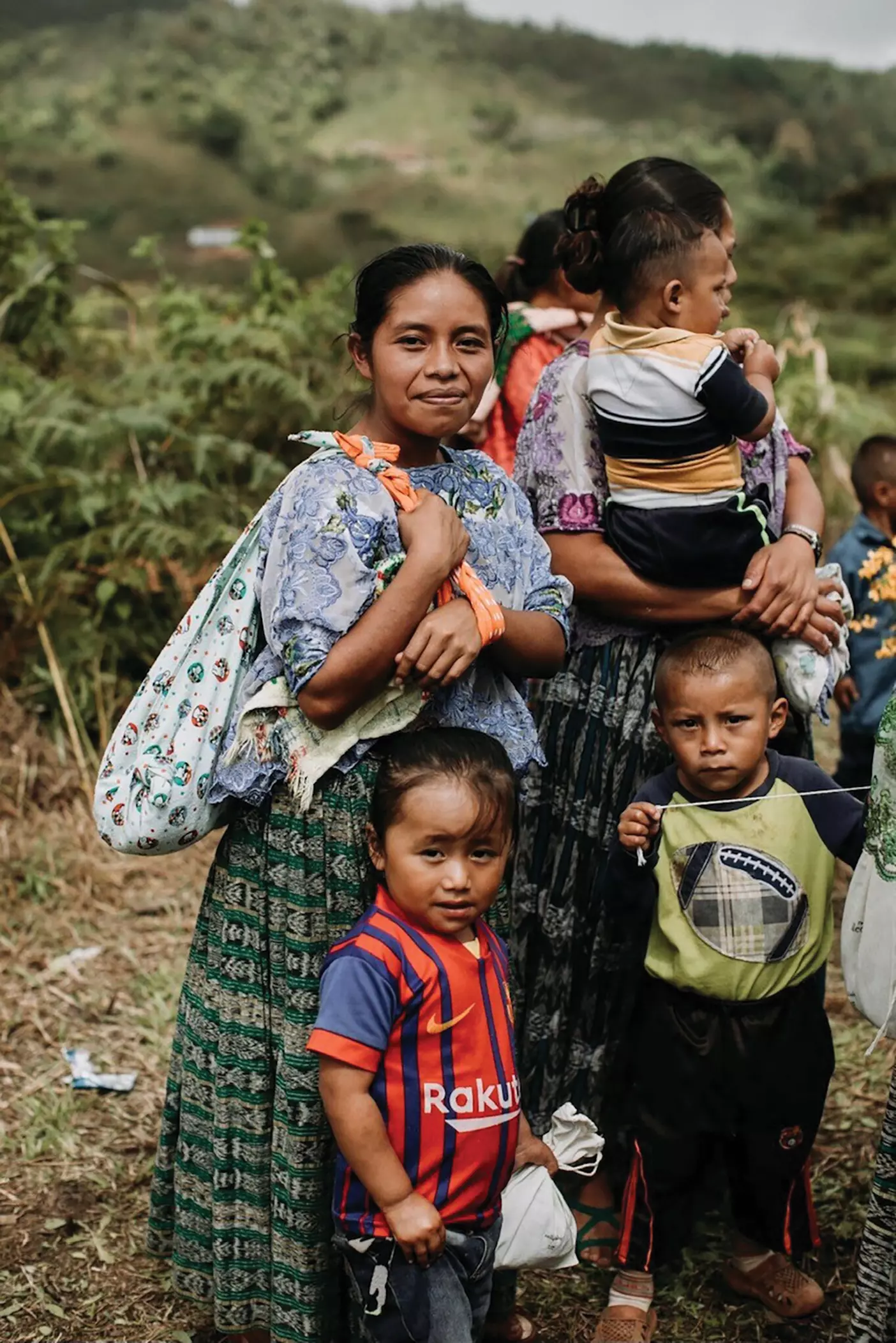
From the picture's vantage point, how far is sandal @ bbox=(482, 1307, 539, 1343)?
2477mm

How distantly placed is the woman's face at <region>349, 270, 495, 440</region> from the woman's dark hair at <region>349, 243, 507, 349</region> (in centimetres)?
1

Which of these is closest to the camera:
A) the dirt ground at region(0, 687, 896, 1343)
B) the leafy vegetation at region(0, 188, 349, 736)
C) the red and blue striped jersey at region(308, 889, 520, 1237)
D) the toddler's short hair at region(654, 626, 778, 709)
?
the red and blue striped jersey at region(308, 889, 520, 1237)

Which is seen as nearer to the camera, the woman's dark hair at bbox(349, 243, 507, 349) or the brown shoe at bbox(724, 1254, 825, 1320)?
the woman's dark hair at bbox(349, 243, 507, 349)

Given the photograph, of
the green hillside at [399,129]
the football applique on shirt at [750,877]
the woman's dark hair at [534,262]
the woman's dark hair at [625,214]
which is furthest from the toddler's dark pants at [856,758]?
the green hillside at [399,129]

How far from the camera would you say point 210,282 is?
390 inches

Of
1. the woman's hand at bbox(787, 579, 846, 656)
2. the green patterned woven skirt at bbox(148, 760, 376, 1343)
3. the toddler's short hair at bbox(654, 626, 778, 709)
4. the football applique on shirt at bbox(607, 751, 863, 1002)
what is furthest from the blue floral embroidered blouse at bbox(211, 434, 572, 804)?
the woman's hand at bbox(787, 579, 846, 656)

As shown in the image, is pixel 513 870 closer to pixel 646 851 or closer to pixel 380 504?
pixel 646 851

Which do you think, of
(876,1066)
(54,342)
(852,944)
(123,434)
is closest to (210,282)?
(54,342)

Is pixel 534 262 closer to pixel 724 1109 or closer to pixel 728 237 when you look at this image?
pixel 728 237

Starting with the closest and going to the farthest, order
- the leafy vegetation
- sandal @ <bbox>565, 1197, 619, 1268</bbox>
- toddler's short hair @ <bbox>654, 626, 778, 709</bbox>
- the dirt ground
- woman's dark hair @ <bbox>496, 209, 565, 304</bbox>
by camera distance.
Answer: toddler's short hair @ <bbox>654, 626, 778, 709</bbox> < the dirt ground < sandal @ <bbox>565, 1197, 619, 1268</bbox> < woman's dark hair @ <bbox>496, 209, 565, 304</bbox> < the leafy vegetation

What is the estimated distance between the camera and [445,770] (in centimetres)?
199

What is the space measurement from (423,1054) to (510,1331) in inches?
33.3

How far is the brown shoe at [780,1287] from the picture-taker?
2.58 metres

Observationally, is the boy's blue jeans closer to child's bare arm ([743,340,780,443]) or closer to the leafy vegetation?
child's bare arm ([743,340,780,443])
